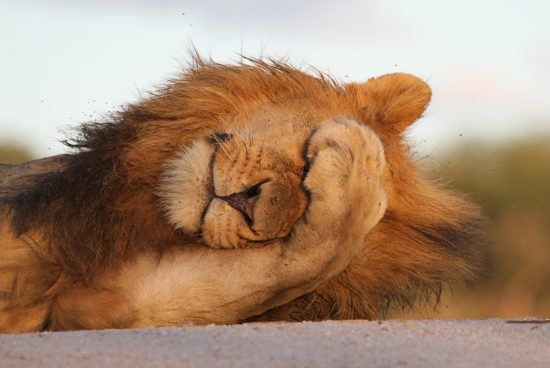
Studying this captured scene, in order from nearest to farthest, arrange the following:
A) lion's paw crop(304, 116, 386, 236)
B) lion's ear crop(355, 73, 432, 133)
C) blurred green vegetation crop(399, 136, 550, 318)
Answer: lion's paw crop(304, 116, 386, 236), lion's ear crop(355, 73, 432, 133), blurred green vegetation crop(399, 136, 550, 318)

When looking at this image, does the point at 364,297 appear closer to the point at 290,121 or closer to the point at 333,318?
the point at 333,318

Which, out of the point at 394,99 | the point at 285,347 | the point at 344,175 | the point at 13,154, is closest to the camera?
the point at 285,347

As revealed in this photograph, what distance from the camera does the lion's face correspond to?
4.18 m

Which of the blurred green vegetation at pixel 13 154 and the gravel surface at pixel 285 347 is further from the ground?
the gravel surface at pixel 285 347

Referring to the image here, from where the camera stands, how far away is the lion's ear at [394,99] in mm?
4922

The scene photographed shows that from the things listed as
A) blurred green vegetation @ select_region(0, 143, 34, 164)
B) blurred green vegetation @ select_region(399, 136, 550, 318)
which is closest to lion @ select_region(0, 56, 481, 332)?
blurred green vegetation @ select_region(399, 136, 550, 318)

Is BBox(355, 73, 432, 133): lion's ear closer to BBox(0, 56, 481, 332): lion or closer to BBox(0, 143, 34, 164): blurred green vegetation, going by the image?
BBox(0, 56, 481, 332): lion

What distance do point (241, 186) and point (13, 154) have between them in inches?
368

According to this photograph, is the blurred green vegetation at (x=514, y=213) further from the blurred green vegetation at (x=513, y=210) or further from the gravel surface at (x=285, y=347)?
the gravel surface at (x=285, y=347)

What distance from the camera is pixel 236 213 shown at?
4.24 metres

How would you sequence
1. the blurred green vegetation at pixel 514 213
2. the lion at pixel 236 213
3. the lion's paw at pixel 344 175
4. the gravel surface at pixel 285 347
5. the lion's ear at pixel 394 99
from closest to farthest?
the gravel surface at pixel 285 347, the lion's paw at pixel 344 175, the lion at pixel 236 213, the lion's ear at pixel 394 99, the blurred green vegetation at pixel 514 213

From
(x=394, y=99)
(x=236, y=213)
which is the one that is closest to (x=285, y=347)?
(x=236, y=213)

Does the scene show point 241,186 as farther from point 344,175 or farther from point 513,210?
point 513,210

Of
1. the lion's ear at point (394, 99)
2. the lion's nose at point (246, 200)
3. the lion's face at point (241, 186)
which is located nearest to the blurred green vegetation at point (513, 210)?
the lion's ear at point (394, 99)
